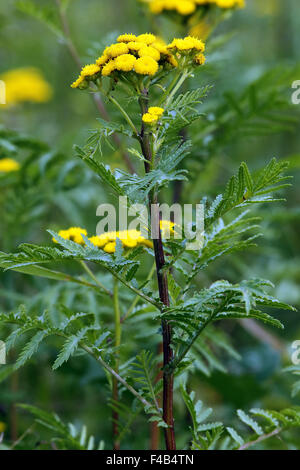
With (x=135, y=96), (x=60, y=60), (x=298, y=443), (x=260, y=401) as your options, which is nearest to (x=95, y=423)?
(x=260, y=401)

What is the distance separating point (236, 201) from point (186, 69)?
218 millimetres

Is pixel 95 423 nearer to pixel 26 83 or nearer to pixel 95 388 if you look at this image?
pixel 95 388

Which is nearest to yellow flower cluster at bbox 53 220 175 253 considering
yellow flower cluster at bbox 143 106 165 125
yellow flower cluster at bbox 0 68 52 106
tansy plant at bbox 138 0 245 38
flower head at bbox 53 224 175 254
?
flower head at bbox 53 224 175 254

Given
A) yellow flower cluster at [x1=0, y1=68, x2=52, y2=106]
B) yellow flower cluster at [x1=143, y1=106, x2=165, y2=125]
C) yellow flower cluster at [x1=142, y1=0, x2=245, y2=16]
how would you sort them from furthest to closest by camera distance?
1. yellow flower cluster at [x1=0, y1=68, x2=52, y2=106]
2. yellow flower cluster at [x1=142, y1=0, x2=245, y2=16]
3. yellow flower cluster at [x1=143, y1=106, x2=165, y2=125]

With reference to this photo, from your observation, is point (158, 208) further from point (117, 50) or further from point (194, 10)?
point (194, 10)

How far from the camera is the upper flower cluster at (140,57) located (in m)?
0.74

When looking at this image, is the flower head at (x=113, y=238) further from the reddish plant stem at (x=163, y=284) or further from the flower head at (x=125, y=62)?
the flower head at (x=125, y=62)

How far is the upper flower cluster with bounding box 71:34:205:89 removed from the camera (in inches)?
29.2

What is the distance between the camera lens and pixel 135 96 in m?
0.77

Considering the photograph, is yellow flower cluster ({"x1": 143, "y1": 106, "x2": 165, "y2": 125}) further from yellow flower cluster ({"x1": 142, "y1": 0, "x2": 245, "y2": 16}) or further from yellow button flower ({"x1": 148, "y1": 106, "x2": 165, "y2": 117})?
yellow flower cluster ({"x1": 142, "y1": 0, "x2": 245, "y2": 16})

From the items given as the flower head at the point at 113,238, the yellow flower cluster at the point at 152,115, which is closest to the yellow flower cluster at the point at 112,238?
the flower head at the point at 113,238

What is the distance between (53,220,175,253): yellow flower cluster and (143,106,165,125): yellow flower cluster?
18cm

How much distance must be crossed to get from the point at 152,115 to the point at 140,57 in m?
0.10

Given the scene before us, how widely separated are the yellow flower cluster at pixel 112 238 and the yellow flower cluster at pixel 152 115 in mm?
180
